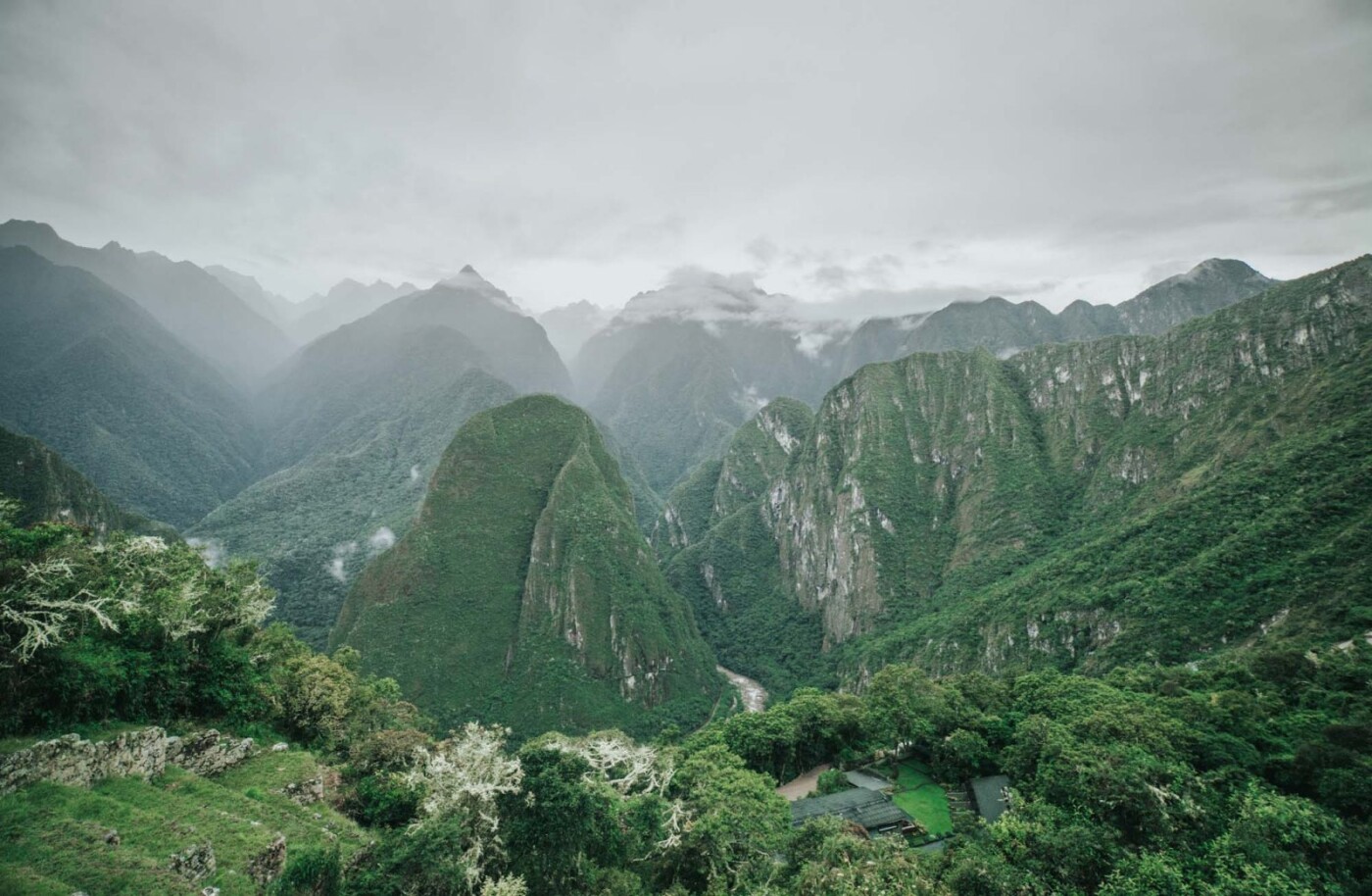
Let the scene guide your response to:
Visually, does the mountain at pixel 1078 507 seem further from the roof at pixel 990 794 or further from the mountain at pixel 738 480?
the roof at pixel 990 794

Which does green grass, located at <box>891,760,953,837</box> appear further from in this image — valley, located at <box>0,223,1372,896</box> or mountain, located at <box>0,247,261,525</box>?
mountain, located at <box>0,247,261,525</box>

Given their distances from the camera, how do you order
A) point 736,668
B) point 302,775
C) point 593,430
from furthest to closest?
1. point 593,430
2. point 736,668
3. point 302,775

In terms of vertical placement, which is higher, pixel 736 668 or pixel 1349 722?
pixel 1349 722

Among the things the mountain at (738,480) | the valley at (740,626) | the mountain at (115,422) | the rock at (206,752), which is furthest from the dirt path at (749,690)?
the mountain at (115,422)

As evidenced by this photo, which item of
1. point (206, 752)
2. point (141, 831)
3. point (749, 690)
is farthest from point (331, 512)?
point (141, 831)

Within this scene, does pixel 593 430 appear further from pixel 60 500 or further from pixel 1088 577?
pixel 1088 577

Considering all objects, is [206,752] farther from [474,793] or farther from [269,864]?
[474,793]

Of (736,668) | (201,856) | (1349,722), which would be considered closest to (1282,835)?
(1349,722)
